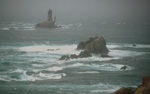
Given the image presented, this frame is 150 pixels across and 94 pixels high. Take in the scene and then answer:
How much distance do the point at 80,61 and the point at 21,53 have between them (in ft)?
69.5

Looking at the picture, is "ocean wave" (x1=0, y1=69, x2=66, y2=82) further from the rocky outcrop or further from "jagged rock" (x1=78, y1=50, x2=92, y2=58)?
"jagged rock" (x1=78, y1=50, x2=92, y2=58)

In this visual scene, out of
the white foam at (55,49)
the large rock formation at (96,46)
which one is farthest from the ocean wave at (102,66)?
the white foam at (55,49)

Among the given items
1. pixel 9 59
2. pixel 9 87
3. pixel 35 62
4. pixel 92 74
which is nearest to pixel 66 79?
pixel 92 74

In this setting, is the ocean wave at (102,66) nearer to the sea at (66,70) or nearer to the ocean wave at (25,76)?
the sea at (66,70)

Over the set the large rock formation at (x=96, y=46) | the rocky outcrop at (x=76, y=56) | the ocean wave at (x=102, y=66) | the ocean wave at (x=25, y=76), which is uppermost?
the large rock formation at (x=96, y=46)

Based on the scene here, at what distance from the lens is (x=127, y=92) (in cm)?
4650

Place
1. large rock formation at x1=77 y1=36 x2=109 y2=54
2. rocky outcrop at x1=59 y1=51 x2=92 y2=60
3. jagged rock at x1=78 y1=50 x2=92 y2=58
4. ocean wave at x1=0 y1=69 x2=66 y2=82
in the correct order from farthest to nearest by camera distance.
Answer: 1. large rock formation at x1=77 y1=36 x2=109 y2=54
2. jagged rock at x1=78 y1=50 x2=92 y2=58
3. rocky outcrop at x1=59 y1=51 x2=92 y2=60
4. ocean wave at x1=0 y1=69 x2=66 y2=82

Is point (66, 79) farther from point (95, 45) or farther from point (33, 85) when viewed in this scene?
point (95, 45)

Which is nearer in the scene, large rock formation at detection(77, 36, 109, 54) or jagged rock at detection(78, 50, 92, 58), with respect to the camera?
jagged rock at detection(78, 50, 92, 58)

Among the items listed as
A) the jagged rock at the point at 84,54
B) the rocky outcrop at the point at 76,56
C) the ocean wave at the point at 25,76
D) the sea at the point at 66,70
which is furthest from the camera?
the jagged rock at the point at 84,54

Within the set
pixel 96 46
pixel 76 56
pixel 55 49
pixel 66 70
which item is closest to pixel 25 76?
pixel 66 70

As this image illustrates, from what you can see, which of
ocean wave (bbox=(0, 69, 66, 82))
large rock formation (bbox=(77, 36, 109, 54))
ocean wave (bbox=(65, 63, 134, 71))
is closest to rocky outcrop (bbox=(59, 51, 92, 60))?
large rock formation (bbox=(77, 36, 109, 54))

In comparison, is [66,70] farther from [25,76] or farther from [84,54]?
[84,54]

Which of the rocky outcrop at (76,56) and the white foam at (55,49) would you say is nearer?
the rocky outcrop at (76,56)
